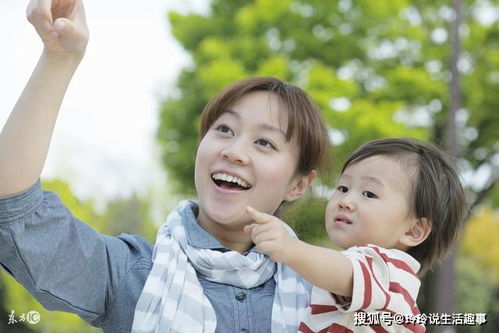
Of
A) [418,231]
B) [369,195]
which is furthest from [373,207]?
[418,231]

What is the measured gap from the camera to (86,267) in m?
1.60

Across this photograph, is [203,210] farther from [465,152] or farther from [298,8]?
[465,152]

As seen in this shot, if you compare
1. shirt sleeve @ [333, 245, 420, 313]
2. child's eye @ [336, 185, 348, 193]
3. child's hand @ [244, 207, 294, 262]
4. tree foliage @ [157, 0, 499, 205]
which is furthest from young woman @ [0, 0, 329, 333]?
tree foliage @ [157, 0, 499, 205]

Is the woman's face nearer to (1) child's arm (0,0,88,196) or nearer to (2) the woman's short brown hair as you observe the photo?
(2) the woman's short brown hair

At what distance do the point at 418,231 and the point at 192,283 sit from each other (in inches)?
25.8

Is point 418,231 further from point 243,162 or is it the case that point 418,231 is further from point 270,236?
point 270,236

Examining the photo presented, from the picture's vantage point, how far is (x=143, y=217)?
16625 mm

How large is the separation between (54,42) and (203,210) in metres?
0.68

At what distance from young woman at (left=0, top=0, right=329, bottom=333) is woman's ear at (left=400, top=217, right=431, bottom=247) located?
326mm

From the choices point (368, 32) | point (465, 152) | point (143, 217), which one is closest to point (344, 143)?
point (368, 32)

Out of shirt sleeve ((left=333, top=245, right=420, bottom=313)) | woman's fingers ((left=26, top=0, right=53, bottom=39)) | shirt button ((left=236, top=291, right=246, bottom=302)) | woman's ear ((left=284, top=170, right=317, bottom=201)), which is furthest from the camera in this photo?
woman's ear ((left=284, top=170, right=317, bottom=201))

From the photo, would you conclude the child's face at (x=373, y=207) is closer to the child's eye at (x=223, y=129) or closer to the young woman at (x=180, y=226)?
the young woman at (x=180, y=226)

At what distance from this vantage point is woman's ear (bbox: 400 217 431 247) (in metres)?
1.92

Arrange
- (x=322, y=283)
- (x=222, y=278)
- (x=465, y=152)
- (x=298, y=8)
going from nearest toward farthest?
(x=322, y=283) < (x=222, y=278) < (x=298, y=8) < (x=465, y=152)
